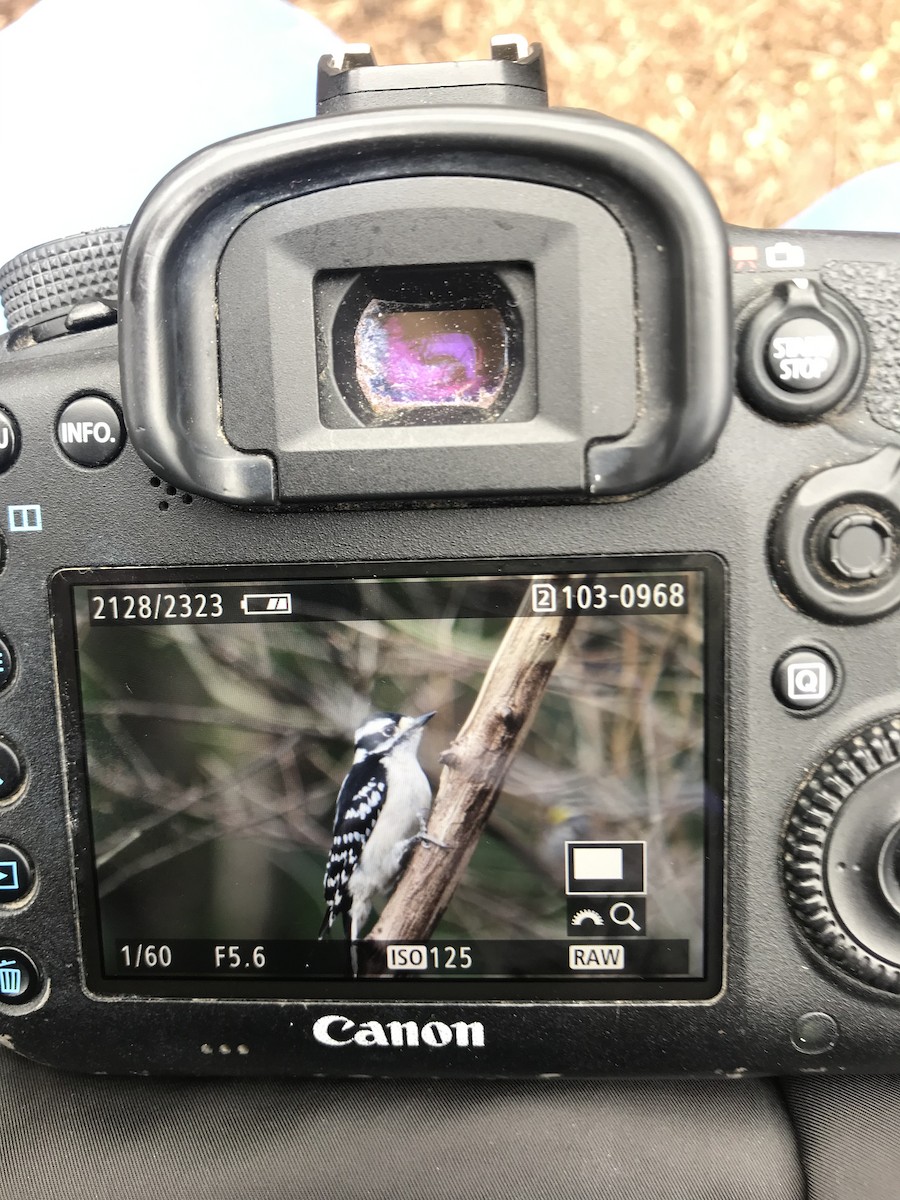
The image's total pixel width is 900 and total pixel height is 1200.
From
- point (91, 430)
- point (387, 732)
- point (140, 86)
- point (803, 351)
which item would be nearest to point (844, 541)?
point (803, 351)

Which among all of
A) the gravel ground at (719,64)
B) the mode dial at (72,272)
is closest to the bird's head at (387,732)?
the mode dial at (72,272)

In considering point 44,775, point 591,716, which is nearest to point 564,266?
point 591,716

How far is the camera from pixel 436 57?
49cm

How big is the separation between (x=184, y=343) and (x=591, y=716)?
0.21 meters

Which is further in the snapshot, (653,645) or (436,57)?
(436,57)

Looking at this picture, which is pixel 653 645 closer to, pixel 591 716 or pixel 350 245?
pixel 591 716

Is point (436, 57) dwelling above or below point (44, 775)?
above

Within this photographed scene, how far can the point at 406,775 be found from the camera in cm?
37

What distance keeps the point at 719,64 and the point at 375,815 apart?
1.35ft

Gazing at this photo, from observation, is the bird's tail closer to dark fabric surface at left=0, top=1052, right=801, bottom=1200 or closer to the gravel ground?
dark fabric surface at left=0, top=1052, right=801, bottom=1200

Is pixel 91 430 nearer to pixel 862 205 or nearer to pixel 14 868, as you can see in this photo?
pixel 14 868

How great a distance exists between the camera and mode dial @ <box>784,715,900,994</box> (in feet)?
1.20

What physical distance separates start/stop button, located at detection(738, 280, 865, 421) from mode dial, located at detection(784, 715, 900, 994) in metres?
0.13

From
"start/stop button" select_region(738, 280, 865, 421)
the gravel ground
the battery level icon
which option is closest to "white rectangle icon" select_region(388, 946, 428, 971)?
the battery level icon
